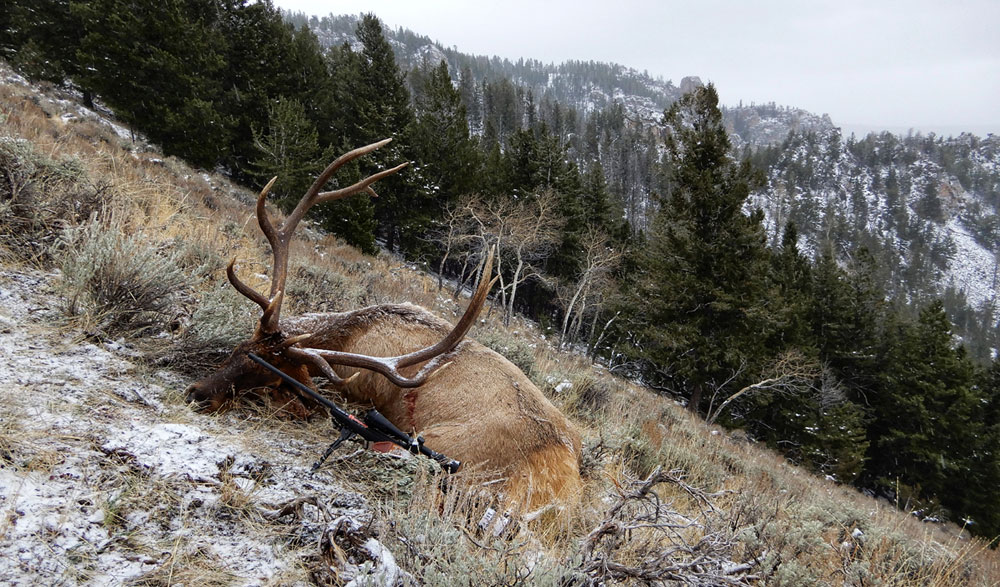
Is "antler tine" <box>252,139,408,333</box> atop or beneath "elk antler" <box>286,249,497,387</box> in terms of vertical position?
atop

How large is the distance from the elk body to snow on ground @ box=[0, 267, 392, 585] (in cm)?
48

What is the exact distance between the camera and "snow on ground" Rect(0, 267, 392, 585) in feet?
4.68

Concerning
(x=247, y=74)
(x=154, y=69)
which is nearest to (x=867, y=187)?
(x=247, y=74)

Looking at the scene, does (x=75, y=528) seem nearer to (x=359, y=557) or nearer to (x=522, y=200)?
(x=359, y=557)

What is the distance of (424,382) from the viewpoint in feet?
9.30

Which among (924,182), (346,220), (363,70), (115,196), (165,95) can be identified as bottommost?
(346,220)

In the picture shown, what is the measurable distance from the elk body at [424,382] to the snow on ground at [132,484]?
478mm

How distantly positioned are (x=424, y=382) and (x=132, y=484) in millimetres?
1443

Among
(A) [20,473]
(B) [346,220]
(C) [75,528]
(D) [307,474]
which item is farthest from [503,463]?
(B) [346,220]

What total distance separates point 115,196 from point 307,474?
4.02m

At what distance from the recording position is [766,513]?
3209mm

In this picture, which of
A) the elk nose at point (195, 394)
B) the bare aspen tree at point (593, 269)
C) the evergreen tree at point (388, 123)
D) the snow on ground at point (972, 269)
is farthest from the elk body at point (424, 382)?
the snow on ground at point (972, 269)

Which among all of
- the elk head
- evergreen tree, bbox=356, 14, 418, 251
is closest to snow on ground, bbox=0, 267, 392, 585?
the elk head

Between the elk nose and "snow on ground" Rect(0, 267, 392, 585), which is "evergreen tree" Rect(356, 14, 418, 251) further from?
"snow on ground" Rect(0, 267, 392, 585)
